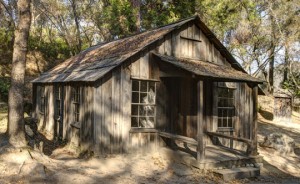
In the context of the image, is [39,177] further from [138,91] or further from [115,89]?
[138,91]

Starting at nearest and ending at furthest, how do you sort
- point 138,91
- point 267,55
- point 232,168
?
point 232,168, point 138,91, point 267,55

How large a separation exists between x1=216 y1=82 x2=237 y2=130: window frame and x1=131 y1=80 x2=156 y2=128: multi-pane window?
2.96 m

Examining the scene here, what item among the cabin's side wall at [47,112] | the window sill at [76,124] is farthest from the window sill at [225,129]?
→ the cabin's side wall at [47,112]

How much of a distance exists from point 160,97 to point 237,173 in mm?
3894

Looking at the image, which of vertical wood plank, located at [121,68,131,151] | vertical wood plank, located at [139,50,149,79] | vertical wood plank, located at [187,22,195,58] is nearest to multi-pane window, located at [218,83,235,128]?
vertical wood plank, located at [187,22,195,58]

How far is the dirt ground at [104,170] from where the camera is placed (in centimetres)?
821

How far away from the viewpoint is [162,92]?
12117 millimetres

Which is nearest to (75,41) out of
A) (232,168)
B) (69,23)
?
(69,23)

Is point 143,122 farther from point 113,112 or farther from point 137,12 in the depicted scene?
point 137,12

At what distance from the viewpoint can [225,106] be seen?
44.4 feet

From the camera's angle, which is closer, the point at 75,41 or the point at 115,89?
the point at 115,89

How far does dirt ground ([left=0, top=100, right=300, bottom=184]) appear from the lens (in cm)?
821

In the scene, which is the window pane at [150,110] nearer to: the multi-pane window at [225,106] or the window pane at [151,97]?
the window pane at [151,97]

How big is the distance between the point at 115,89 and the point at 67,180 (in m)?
3.80
